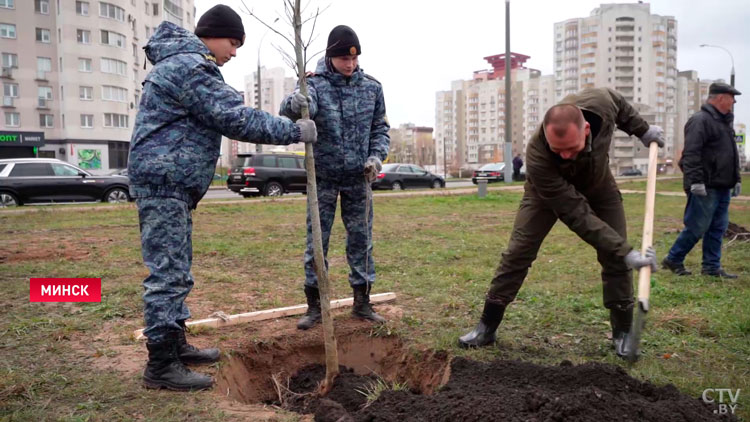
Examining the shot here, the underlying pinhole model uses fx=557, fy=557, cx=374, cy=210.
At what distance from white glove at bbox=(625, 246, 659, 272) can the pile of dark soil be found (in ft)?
1.93

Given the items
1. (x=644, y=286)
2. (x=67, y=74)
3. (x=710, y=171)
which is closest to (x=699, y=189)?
(x=710, y=171)

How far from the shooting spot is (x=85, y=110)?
155ft

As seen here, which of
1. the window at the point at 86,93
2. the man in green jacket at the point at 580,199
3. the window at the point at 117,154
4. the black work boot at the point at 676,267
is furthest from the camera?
the window at the point at 117,154

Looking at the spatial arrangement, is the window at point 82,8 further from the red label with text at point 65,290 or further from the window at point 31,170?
the red label with text at point 65,290

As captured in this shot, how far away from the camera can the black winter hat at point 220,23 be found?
323cm

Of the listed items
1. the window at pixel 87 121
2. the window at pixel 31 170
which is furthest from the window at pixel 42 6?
the window at pixel 31 170

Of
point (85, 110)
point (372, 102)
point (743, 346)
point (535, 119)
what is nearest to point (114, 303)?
point (372, 102)

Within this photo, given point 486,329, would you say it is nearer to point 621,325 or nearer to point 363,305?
point 621,325

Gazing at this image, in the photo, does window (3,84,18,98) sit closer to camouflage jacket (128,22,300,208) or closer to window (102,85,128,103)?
window (102,85,128,103)

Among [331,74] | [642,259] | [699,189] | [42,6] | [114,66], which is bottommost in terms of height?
[642,259]

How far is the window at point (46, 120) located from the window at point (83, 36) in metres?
6.86

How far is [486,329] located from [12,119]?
52.9 meters

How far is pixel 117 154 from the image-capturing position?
161 feet

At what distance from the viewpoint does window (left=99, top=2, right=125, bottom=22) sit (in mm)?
47188
